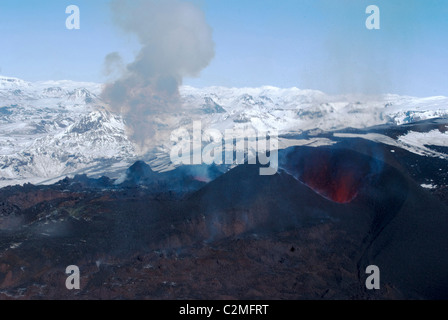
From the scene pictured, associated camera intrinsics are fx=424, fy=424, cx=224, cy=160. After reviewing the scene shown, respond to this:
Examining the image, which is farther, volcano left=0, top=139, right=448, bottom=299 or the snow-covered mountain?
the snow-covered mountain

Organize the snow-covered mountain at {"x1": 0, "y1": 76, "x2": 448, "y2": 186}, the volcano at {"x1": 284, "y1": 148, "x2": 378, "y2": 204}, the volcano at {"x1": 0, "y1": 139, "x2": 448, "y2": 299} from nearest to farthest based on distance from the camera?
the volcano at {"x1": 0, "y1": 139, "x2": 448, "y2": 299}, the volcano at {"x1": 284, "y1": 148, "x2": 378, "y2": 204}, the snow-covered mountain at {"x1": 0, "y1": 76, "x2": 448, "y2": 186}

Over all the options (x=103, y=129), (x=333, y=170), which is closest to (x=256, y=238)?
(x=333, y=170)

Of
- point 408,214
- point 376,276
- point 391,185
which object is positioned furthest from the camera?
point 391,185

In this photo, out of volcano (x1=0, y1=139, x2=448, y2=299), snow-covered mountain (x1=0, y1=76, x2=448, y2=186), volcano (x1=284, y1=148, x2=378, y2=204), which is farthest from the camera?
snow-covered mountain (x1=0, y1=76, x2=448, y2=186)

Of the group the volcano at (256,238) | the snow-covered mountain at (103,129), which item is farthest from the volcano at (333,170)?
the snow-covered mountain at (103,129)

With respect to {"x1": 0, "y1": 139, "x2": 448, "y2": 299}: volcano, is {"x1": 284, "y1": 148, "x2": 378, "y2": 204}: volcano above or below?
above

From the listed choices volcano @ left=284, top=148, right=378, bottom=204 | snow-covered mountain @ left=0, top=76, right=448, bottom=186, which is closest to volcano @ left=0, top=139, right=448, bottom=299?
volcano @ left=284, top=148, right=378, bottom=204

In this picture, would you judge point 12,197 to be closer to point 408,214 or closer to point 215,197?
point 215,197

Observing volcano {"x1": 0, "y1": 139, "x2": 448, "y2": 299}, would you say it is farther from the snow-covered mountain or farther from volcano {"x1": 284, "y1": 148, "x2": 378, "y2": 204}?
the snow-covered mountain

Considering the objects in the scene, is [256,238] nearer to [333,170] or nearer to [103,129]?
[333,170]

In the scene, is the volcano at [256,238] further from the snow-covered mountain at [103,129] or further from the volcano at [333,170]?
the snow-covered mountain at [103,129]
